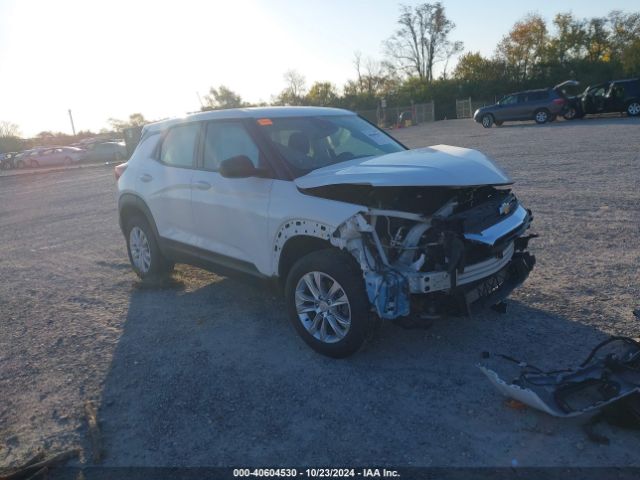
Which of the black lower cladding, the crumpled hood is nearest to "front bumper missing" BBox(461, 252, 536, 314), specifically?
the black lower cladding

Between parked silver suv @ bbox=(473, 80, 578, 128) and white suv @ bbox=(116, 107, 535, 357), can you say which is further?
parked silver suv @ bbox=(473, 80, 578, 128)

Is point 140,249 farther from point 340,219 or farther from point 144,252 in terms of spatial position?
point 340,219

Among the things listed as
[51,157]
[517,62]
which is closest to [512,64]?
[517,62]

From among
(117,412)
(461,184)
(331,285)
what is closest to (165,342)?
(117,412)

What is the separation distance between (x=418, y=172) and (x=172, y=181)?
2790 mm

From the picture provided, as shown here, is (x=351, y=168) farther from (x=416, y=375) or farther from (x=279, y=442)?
(x=279, y=442)

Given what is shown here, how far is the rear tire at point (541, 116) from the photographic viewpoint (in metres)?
26.6

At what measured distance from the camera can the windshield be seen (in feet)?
14.7

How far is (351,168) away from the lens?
4035 millimetres

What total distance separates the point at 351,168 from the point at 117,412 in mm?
2383

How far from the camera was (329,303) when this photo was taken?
3.88 metres

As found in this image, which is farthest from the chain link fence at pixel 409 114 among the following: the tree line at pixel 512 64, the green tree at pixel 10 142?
the green tree at pixel 10 142

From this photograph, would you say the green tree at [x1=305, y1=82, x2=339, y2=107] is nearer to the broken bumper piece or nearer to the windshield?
the windshield

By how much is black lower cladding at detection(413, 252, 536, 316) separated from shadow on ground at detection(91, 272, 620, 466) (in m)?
0.39
